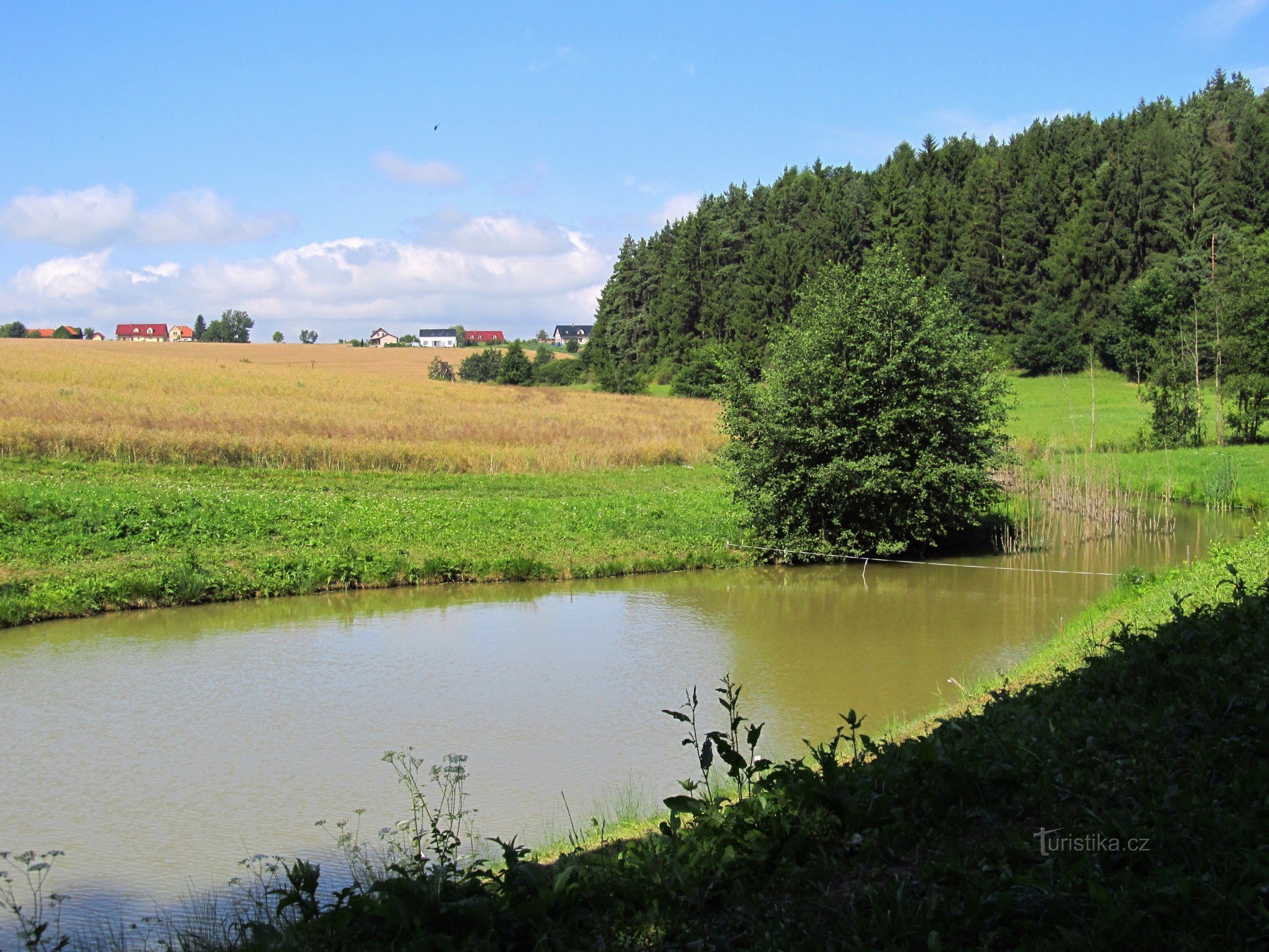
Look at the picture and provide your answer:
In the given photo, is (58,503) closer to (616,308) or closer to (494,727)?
(494,727)

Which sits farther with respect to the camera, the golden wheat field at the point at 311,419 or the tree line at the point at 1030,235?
the tree line at the point at 1030,235

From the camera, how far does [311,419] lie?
33344mm

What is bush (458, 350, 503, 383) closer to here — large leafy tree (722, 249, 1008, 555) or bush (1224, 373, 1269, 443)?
bush (1224, 373, 1269, 443)

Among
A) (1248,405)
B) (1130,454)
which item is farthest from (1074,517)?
(1248,405)

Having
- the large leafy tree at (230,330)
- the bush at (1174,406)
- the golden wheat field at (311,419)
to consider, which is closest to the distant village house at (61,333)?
the large leafy tree at (230,330)

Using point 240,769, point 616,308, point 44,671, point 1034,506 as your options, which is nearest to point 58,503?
point 44,671

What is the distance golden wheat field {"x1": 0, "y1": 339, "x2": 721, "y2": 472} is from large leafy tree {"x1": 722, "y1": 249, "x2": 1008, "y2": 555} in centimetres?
1081

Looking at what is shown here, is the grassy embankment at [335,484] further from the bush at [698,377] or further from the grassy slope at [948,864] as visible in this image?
the bush at [698,377]

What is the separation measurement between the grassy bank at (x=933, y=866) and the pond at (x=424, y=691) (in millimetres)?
2299

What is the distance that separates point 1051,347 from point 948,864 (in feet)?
183

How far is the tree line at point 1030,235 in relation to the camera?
55.0 meters

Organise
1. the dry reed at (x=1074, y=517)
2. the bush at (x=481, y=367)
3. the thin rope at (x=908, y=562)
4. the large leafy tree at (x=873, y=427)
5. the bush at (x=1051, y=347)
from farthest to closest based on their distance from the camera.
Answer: the bush at (x=481, y=367) < the bush at (x=1051, y=347) < the dry reed at (x=1074, y=517) < the large leafy tree at (x=873, y=427) < the thin rope at (x=908, y=562)

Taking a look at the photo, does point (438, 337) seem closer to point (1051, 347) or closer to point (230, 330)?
point (230, 330)

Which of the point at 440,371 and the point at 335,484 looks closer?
the point at 335,484
